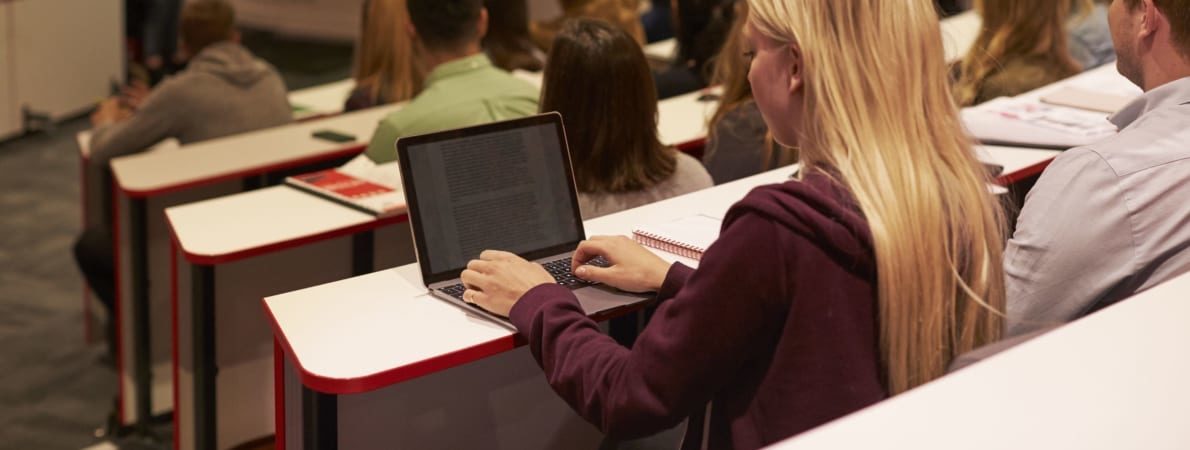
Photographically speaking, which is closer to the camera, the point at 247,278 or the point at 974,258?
the point at 974,258

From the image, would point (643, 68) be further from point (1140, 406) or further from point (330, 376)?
point (1140, 406)

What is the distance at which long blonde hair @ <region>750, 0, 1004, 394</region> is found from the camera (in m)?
1.43

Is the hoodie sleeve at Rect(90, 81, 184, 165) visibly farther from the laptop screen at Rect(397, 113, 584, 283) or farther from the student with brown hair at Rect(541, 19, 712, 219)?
the laptop screen at Rect(397, 113, 584, 283)

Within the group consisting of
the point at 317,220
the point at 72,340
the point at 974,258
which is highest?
the point at 974,258

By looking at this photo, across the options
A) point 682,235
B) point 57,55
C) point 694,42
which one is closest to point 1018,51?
point 694,42

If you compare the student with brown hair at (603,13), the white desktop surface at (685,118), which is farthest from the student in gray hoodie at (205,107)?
the white desktop surface at (685,118)

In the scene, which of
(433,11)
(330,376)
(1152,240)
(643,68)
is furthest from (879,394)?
(433,11)

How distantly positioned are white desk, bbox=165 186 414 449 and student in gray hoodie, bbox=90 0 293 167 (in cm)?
83

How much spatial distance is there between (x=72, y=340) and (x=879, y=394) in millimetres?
3168

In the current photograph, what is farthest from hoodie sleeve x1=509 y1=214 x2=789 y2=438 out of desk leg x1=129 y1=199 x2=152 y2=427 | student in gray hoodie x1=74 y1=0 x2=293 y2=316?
student in gray hoodie x1=74 y1=0 x2=293 y2=316

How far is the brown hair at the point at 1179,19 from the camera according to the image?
1.88m

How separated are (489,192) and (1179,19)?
3.37 feet

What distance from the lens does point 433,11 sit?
3451 millimetres

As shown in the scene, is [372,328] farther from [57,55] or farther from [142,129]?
[57,55]
